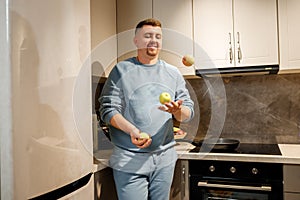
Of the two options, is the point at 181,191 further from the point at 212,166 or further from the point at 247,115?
the point at 247,115

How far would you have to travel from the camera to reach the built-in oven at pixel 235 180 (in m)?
1.48

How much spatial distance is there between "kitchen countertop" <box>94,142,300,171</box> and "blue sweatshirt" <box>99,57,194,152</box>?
A: 19cm

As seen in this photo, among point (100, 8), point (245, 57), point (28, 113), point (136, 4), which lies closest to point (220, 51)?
point (245, 57)

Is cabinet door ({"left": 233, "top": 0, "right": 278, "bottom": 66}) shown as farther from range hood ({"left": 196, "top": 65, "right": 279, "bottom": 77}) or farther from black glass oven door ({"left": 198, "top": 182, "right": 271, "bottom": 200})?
black glass oven door ({"left": 198, "top": 182, "right": 271, "bottom": 200})

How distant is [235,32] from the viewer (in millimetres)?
1777

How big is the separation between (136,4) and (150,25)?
840 mm

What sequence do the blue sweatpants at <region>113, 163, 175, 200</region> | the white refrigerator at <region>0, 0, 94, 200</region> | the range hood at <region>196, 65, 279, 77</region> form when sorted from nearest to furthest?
the white refrigerator at <region>0, 0, 94, 200</region> → the blue sweatpants at <region>113, 163, 175, 200</region> → the range hood at <region>196, 65, 279, 77</region>

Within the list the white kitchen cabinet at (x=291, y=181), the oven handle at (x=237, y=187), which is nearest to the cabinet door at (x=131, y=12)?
the oven handle at (x=237, y=187)

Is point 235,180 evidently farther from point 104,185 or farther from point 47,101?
point 47,101

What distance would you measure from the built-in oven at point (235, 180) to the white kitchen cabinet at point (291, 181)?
0.07ft

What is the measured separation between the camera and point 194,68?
1808 mm

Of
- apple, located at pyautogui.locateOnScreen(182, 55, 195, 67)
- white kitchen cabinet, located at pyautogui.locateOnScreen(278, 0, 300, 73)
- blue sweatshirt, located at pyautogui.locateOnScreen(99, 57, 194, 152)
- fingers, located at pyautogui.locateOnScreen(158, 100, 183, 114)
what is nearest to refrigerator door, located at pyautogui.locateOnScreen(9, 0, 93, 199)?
blue sweatshirt, located at pyautogui.locateOnScreen(99, 57, 194, 152)

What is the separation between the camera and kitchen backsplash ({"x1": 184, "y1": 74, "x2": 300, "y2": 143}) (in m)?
1.92

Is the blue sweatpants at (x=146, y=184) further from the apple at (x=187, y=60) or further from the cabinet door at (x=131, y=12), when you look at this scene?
the cabinet door at (x=131, y=12)
